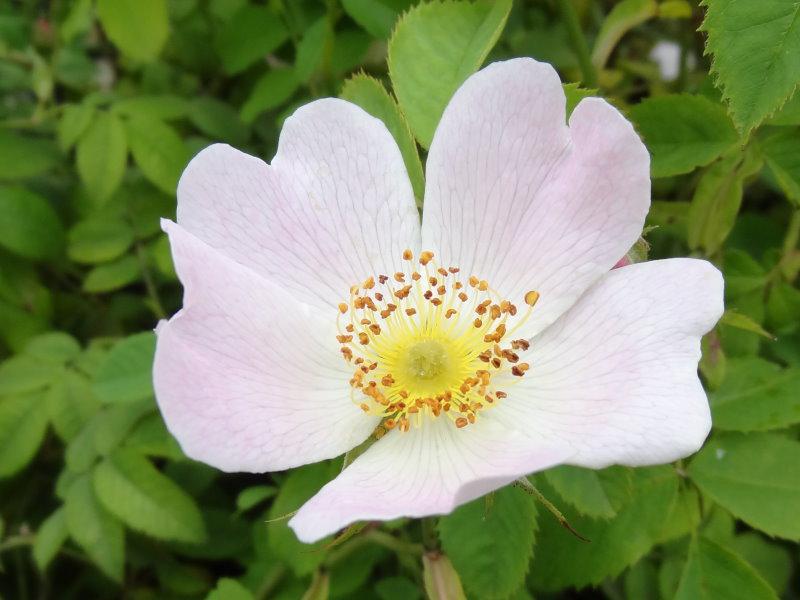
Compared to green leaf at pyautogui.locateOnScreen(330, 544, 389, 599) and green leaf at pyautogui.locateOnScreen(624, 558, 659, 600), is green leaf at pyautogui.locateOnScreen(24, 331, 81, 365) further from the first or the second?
green leaf at pyautogui.locateOnScreen(624, 558, 659, 600)

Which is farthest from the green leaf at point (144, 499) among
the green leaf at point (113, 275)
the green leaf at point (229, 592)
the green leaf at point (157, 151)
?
the green leaf at point (157, 151)

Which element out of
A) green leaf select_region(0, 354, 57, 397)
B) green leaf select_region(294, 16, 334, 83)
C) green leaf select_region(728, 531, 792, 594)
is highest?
green leaf select_region(294, 16, 334, 83)

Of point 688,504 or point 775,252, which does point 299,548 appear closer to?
point 688,504

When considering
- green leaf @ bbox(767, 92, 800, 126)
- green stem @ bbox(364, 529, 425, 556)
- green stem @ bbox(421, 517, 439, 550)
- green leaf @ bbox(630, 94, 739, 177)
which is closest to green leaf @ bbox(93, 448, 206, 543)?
green stem @ bbox(364, 529, 425, 556)

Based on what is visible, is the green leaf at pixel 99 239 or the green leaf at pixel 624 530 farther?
the green leaf at pixel 99 239

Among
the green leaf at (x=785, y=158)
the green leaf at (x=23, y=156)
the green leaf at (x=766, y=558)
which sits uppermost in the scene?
the green leaf at (x=785, y=158)

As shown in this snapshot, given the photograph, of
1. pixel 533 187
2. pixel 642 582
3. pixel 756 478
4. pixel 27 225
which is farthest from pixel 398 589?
pixel 27 225

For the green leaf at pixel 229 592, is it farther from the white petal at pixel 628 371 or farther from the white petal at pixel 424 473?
the white petal at pixel 628 371

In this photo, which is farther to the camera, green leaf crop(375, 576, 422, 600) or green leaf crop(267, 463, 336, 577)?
green leaf crop(375, 576, 422, 600)
